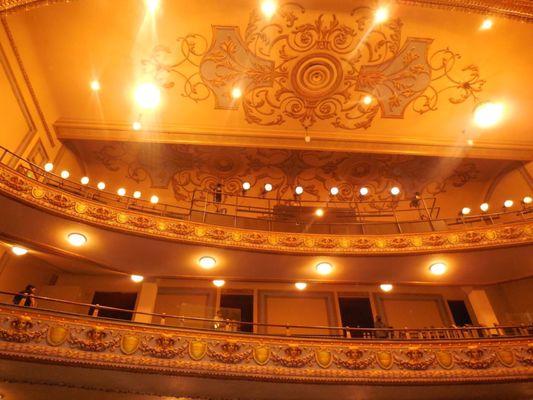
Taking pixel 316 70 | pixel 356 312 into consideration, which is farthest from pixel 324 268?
pixel 316 70

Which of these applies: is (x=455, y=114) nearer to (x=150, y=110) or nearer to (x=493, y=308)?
(x=493, y=308)

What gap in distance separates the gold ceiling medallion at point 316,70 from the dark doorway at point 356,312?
4690 mm

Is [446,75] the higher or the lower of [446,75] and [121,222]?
the higher

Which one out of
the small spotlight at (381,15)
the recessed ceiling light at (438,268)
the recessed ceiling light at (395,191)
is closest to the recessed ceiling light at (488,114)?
the recessed ceiling light at (395,191)

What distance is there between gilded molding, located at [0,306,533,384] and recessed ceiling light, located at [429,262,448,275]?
7.84ft

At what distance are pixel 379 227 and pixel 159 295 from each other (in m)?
5.91

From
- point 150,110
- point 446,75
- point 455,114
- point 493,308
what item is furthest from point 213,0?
point 493,308

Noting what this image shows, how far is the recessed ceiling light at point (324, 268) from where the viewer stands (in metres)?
9.20

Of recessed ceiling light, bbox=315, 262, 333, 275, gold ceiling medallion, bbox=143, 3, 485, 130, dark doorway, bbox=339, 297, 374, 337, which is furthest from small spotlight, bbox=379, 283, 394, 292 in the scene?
gold ceiling medallion, bbox=143, 3, 485, 130

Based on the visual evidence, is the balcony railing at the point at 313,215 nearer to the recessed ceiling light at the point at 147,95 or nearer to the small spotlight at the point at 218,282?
the small spotlight at the point at 218,282

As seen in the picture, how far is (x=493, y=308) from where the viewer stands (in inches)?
384

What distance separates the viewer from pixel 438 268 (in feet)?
30.2

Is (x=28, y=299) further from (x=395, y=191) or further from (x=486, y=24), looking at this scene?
(x=486, y=24)

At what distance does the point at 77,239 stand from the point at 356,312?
Result: 22.2 ft
